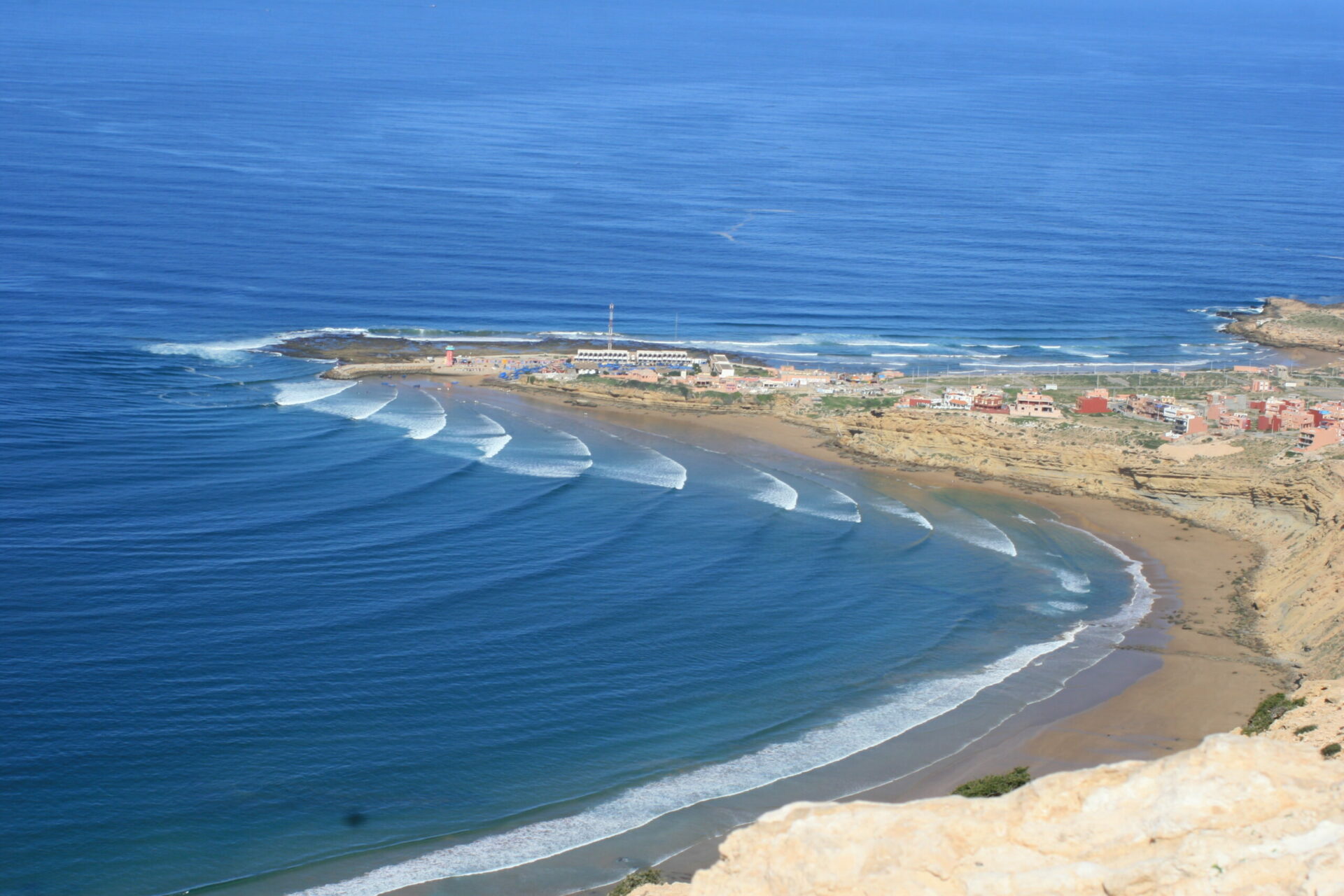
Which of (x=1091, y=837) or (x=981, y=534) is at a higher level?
(x=1091, y=837)

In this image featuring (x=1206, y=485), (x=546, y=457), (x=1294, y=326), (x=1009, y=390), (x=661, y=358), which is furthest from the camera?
(x=1294, y=326)

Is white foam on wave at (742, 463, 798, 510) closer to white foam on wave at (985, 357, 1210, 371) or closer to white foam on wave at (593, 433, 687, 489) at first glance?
white foam on wave at (593, 433, 687, 489)

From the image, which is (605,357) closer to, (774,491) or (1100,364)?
(774,491)

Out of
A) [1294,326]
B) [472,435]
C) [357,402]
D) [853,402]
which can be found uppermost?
[1294,326]

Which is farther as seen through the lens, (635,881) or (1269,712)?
(1269,712)

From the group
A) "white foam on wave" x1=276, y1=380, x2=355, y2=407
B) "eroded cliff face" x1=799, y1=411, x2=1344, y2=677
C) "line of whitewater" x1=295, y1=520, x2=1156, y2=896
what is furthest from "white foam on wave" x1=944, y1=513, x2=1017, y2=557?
"white foam on wave" x1=276, y1=380, x2=355, y2=407

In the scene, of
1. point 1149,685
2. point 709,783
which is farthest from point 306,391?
point 1149,685
